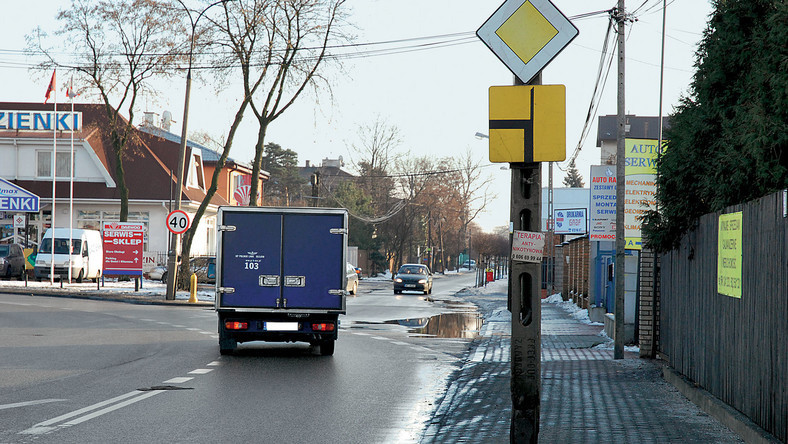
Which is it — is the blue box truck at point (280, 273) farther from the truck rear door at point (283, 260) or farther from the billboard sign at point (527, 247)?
the billboard sign at point (527, 247)

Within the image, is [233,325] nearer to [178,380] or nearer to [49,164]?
[178,380]

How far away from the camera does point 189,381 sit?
11727 millimetres

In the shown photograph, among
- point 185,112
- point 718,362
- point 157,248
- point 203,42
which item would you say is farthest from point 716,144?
point 157,248

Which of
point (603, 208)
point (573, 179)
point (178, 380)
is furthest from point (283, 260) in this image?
point (573, 179)

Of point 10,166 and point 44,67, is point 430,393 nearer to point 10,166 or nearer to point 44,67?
point 44,67

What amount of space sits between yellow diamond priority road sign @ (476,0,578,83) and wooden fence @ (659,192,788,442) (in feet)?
7.28

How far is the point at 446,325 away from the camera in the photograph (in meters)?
23.9

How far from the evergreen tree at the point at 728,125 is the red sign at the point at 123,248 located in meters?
26.4

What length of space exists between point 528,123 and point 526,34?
2.51 ft

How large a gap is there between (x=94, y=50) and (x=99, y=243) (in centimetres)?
→ 919

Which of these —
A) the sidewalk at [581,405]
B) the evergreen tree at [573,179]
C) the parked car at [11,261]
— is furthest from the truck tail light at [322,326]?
the evergreen tree at [573,179]

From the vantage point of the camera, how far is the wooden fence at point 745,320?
702 cm

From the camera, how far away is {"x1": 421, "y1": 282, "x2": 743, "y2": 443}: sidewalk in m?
7.95

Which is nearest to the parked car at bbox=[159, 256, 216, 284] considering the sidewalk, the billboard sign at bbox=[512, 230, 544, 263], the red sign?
the red sign
